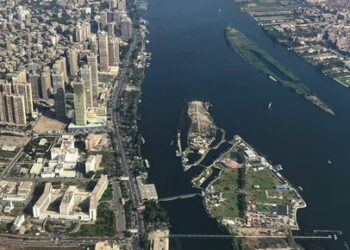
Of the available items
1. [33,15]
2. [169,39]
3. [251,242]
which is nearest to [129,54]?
[169,39]

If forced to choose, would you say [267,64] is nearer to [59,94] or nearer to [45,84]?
[45,84]

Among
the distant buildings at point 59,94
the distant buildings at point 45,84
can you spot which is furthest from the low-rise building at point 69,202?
the distant buildings at point 45,84

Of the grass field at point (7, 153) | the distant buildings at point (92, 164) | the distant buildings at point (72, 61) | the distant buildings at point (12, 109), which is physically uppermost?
the distant buildings at point (72, 61)

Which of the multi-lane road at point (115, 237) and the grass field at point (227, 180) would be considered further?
the grass field at point (227, 180)

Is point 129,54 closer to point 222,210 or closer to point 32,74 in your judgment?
point 32,74

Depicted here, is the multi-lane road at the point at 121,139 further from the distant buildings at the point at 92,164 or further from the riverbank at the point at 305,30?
the riverbank at the point at 305,30

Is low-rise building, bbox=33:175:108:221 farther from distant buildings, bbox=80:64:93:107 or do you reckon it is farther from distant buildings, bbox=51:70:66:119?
distant buildings, bbox=80:64:93:107

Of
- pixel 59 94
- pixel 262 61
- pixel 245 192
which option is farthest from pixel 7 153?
pixel 262 61
